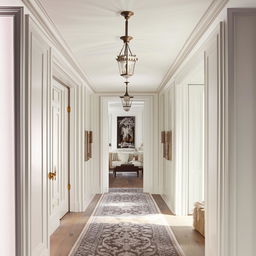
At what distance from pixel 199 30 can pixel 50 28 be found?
165 centimetres

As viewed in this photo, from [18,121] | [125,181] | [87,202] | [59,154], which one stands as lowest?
[125,181]

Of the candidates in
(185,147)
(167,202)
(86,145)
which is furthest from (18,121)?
(167,202)

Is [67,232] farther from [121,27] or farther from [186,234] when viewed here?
[121,27]

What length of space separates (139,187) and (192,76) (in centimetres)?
490

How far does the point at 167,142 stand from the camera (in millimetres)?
7219

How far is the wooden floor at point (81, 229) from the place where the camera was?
14.0ft

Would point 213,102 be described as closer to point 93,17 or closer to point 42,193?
point 93,17

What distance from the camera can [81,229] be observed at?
17.1 feet

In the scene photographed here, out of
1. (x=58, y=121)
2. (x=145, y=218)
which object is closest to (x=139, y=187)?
(x=145, y=218)

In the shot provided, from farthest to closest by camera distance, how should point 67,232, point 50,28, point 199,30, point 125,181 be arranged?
point 125,181
point 67,232
point 199,30
point 50,28

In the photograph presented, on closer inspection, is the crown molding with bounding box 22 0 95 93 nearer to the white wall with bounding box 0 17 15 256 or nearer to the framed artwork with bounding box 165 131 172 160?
the white wall with bounding box 0 17 15 256

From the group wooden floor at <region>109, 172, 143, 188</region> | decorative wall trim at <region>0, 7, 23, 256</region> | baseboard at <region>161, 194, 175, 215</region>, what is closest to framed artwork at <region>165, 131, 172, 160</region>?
baseboard at <region>161, 194, 175, 215</region>

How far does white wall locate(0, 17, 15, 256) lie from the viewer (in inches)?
109

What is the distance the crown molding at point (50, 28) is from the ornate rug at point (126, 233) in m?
2.60
